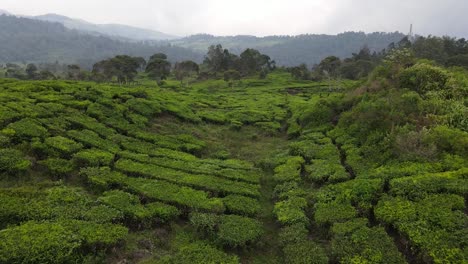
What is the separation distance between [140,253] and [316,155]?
A: 14.8m

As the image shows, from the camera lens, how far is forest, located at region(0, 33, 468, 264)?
45.5 ft

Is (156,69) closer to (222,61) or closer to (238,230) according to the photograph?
(222,61)

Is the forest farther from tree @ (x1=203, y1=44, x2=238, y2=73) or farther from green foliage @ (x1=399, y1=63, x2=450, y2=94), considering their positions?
tree @ (x1=203, y1=44, x2=238, y2=73)

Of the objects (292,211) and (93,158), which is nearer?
(292,211)

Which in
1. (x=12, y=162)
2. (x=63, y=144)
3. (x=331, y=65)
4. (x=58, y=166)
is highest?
(x=331, y=65)

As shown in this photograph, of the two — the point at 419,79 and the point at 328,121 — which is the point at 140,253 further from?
the point at 419,79

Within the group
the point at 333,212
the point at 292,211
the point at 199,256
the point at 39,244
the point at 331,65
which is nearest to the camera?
the point at 39,244

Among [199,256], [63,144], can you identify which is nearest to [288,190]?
[199,256]

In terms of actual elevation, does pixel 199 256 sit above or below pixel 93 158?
below

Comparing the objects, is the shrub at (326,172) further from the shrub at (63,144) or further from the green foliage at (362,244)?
the shrub at (63,144)

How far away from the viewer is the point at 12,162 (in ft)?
59.3

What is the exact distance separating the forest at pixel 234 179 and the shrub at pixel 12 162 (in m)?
0.05

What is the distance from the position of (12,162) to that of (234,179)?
11.4 meters

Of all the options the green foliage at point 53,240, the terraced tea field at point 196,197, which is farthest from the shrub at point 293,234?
the green foliage at point 53,240
